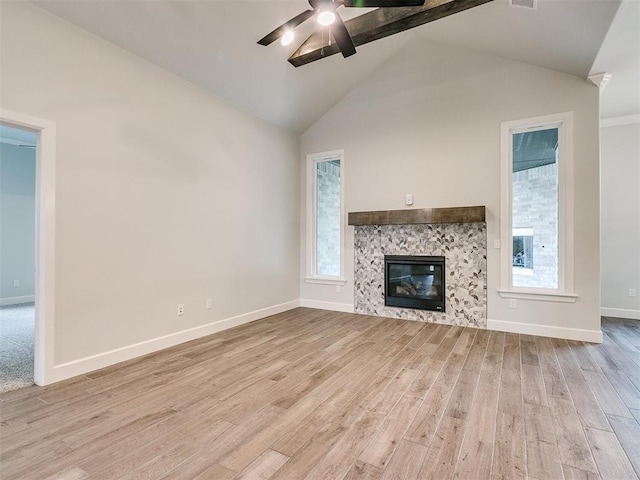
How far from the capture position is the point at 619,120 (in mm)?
4746

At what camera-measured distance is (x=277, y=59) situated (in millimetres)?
3848

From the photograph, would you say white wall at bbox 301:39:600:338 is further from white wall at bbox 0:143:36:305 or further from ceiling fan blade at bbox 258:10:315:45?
white wall at bbox 0:143:36:305

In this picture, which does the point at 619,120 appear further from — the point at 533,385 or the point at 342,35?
the point at 342,35

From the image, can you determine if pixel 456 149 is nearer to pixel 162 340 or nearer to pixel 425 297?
pixel 425 297

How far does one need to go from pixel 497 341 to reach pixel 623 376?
108 centimetres

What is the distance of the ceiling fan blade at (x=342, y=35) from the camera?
2340mm

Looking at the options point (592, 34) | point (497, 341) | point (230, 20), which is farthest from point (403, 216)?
point (230, 20)

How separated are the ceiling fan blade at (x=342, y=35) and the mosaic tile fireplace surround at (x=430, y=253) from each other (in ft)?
7.99

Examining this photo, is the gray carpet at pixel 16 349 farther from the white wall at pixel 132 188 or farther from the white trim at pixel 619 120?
the white trim at pixel 619 120

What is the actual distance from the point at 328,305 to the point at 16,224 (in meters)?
6.27

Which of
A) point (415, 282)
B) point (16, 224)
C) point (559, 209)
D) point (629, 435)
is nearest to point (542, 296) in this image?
point (559, 209)

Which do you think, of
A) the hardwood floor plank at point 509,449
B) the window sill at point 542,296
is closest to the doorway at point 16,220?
the hardwood floor plank at point 509,449

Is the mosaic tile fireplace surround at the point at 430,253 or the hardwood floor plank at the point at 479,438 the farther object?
the mosaic tile fireplace surround at the point at 430,253

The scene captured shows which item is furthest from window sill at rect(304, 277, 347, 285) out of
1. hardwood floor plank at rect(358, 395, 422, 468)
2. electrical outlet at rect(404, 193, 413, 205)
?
hardwood floor plank at rect(358, 395, 422, 468)
